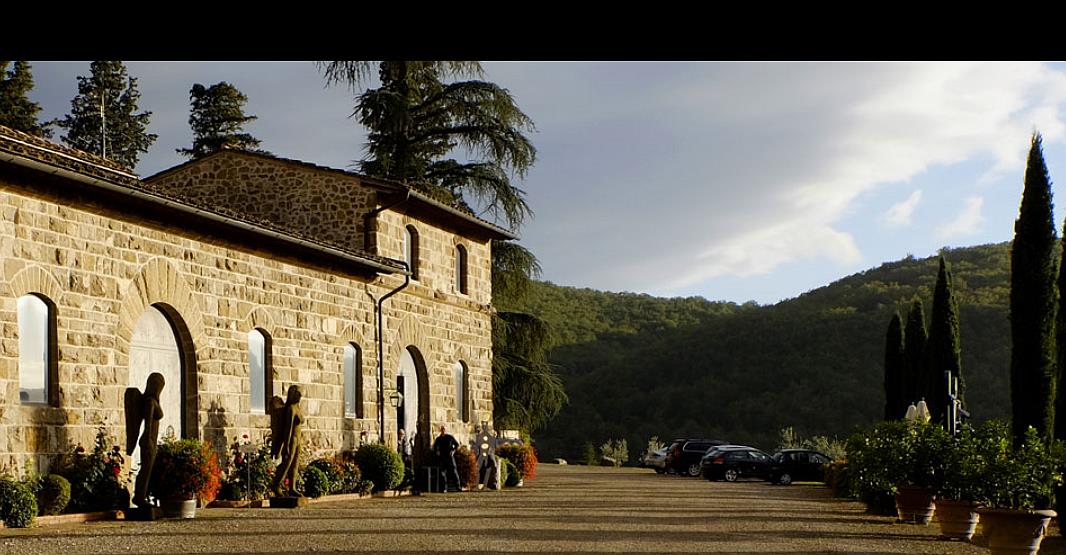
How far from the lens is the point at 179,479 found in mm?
15828

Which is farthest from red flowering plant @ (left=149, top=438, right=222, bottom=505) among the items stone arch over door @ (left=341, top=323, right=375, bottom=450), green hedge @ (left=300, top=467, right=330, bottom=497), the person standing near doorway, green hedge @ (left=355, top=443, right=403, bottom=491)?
the person standing near doorway

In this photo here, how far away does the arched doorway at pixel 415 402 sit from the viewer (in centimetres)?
2544

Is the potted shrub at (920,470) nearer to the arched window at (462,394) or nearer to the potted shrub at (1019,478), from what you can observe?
the potted shrub at (1019,478)

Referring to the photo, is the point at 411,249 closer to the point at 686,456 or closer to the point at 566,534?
the point at 566,534

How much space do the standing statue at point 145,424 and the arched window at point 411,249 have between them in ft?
34.3

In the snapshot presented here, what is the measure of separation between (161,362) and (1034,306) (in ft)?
43.6

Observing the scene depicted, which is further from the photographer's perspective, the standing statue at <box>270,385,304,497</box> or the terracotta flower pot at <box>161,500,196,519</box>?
the standing statue at <box>270,385,304,497</box>

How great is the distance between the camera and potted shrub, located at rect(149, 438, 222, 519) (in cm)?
1583

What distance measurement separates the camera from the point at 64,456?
15.3 meters

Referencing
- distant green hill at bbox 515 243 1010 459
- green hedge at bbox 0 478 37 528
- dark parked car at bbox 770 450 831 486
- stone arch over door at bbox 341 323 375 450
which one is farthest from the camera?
distant green hill at bbox 515 243 1010 459

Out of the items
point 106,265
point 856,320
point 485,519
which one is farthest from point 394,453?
point 856,320

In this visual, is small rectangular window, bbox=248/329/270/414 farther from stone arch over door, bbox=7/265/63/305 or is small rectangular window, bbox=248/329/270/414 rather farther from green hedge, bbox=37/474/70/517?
green hedge, bbox=37/474/70/517

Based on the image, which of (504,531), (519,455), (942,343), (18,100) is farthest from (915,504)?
(18,100)

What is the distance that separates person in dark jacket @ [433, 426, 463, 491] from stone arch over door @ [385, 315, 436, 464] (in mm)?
971
